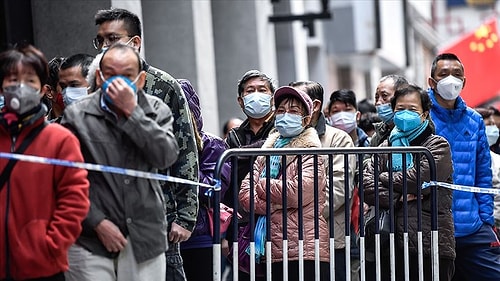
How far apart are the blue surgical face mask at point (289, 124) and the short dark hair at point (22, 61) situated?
2.57 m

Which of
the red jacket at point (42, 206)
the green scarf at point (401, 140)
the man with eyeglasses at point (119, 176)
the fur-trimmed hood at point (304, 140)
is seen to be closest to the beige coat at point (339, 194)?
the fur-trimmed hood at point (304, 140)

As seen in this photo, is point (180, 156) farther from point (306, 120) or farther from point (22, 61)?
point (306, 120)

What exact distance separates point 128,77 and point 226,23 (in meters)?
11.2

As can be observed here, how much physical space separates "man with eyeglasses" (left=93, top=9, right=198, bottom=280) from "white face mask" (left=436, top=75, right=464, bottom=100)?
9.83 feet

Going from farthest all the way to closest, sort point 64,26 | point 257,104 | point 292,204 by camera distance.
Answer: point 64,26
point 257,104
point 292,204

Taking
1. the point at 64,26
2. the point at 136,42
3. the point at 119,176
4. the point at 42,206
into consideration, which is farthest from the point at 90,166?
the point at 64,26

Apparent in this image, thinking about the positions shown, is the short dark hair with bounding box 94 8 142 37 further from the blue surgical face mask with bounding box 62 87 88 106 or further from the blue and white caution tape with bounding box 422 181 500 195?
the blue and white caution tape with bounding box 422 181 500 195

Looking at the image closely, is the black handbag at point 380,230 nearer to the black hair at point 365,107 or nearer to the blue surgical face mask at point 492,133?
the blue surgical face mask at point 492,133

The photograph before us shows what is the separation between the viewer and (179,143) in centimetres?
653

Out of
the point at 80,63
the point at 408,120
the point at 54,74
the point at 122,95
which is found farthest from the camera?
the point at 408,120

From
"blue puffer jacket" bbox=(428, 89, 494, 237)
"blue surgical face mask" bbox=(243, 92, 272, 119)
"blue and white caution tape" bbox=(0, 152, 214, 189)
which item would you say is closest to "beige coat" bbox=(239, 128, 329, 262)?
"blue surgical face mask" bbox=(243, 92, 272, 119)

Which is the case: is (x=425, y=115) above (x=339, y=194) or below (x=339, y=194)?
above

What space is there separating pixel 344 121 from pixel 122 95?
15.8ft

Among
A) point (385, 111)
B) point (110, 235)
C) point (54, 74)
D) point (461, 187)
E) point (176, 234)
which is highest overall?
point (54, 74)
